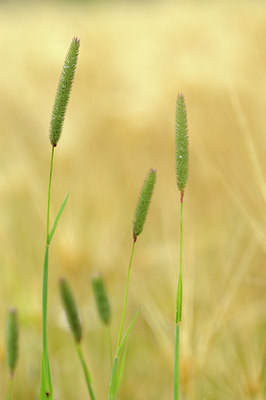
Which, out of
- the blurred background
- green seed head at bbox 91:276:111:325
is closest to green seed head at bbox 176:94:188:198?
green seed head at bbox 91:276:111:325

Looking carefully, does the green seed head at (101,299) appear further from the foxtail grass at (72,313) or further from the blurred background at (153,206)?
the blurred background at (153,206)

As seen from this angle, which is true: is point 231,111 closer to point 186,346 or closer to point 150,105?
point 150,105

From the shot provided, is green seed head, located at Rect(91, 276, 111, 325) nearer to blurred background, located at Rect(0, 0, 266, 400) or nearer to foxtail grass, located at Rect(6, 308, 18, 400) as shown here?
foxtail grass, located at Rect(6, 308, 18, 400)

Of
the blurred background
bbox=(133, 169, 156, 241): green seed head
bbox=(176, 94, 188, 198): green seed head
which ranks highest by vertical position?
bbox=(176, 94, 188, 198): green seed head

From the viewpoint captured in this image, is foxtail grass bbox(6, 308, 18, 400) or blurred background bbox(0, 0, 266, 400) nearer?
foxtail grass bbox(6, 308, 18, 400)

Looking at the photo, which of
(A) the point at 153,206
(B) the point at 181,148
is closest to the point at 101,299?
(B) the point at 181,148

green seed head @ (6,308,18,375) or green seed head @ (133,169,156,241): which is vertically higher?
green seed head @ (133,169,156,241)

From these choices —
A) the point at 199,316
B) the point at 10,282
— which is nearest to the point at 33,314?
the point at 10,282
